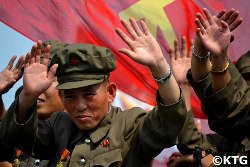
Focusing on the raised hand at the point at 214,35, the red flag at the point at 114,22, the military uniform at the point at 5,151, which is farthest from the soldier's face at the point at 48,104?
the raised hand at the point at 214,35

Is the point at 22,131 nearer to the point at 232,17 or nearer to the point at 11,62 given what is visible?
the point at 11,62

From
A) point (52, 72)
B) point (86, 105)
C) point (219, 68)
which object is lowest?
point (219, 68)

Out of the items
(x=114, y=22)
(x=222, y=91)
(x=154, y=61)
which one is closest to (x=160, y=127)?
(x=154, y=61)

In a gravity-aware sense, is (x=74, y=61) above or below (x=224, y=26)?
above

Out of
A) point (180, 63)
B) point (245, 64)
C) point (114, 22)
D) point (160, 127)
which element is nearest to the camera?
point (160, 127)

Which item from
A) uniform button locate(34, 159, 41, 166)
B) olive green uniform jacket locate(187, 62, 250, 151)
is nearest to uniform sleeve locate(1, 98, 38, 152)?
uniform button locate(34, 159, 41, 166)

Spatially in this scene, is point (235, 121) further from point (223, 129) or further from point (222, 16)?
point (222, 16)

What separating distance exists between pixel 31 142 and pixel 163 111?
0.85m

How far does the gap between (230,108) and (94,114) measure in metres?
0.78

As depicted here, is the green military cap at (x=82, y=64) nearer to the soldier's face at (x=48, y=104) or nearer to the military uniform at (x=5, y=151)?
the military uniform at (x=5, y=151)

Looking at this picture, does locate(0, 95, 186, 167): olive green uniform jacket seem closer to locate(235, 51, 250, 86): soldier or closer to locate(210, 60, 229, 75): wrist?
locate(210, 60, 229, 75): wrist

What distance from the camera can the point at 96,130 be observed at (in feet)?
12.1

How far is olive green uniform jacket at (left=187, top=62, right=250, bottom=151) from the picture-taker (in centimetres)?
364

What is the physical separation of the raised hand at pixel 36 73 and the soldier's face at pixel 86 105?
0.14 m
